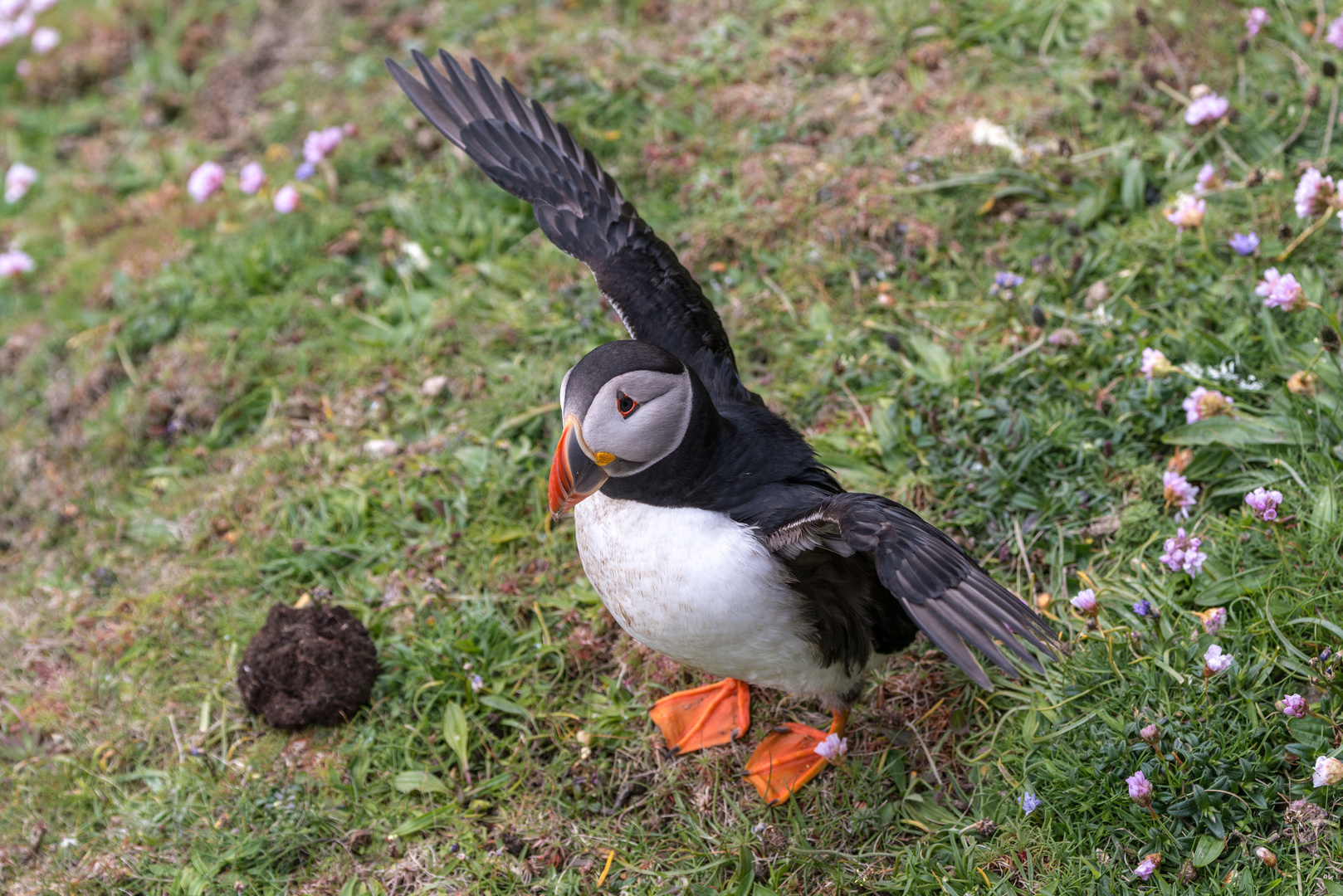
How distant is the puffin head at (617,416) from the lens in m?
3.05

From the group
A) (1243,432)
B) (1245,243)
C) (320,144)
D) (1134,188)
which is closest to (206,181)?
(320,144)

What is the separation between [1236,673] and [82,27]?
28.0ft

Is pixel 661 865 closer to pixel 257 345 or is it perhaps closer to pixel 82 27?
pixel 257 345

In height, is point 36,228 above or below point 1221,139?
above

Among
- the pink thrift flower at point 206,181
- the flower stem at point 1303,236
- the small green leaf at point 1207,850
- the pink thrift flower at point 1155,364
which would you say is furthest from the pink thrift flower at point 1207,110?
the pink thrift flower at point 206,181

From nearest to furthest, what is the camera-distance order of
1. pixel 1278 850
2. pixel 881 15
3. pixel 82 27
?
pixel 1278 850 < pixel 881 15 < pixel 82 27

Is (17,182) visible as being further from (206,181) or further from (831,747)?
(831,747)

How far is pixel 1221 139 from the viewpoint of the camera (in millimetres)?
4676

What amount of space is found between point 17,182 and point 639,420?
5844 mm

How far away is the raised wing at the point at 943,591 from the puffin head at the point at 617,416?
2.15 feet

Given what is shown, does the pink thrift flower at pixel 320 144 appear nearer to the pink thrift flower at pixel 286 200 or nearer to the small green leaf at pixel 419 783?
the pink thrift flower at pixel 286 200

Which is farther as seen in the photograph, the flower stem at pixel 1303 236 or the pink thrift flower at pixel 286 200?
the pink thrift flower at pixel 286 200

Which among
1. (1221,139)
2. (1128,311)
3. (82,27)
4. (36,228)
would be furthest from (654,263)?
(82,27)

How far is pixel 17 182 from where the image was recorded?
22.6 ft
